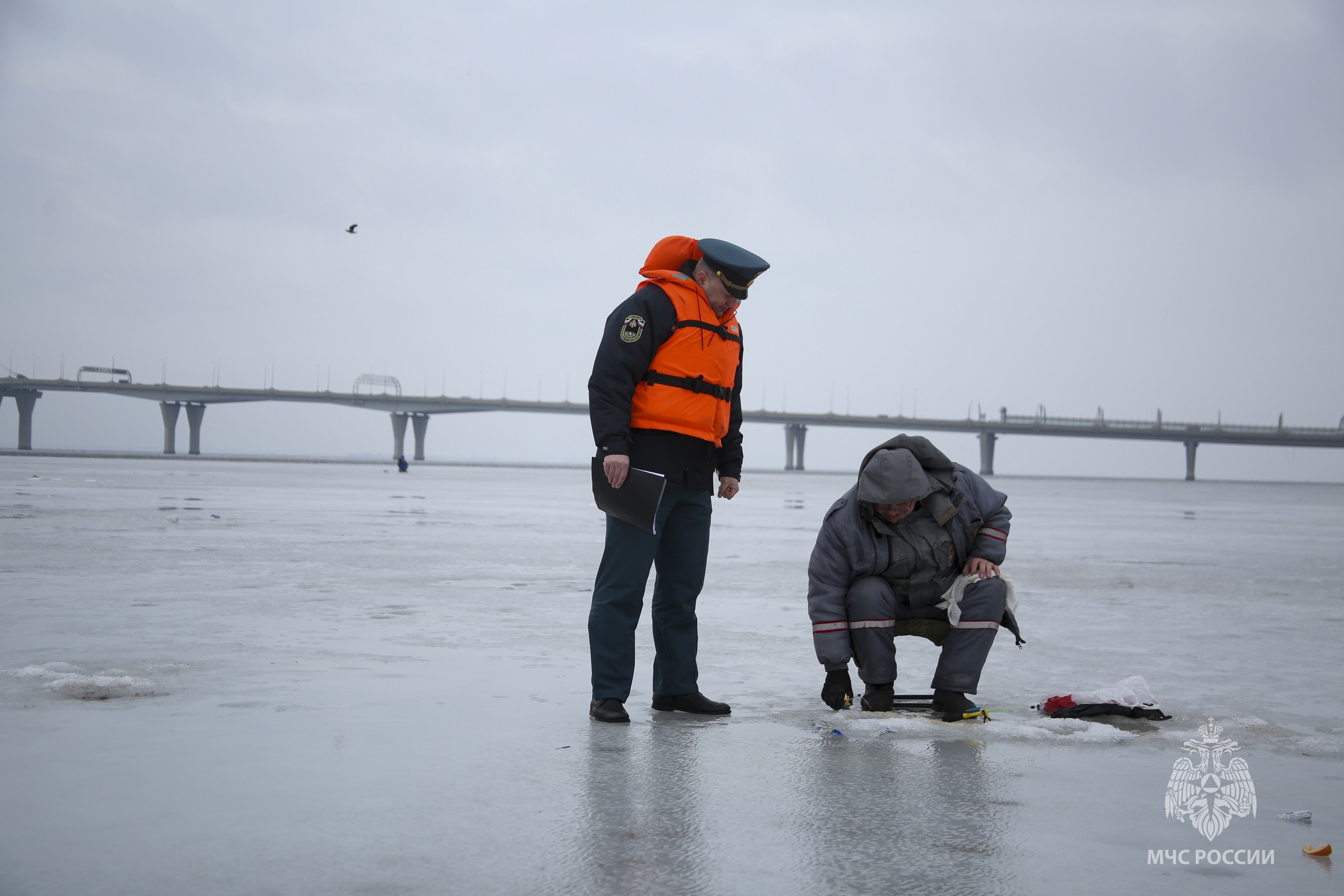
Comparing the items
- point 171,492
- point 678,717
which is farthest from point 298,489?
point 678,717

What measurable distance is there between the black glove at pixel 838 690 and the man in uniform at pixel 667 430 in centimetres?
40

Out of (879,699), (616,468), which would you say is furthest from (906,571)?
(616,468)

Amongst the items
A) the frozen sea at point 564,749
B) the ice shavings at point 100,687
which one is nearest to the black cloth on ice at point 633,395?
the frozen sea at point 564,749

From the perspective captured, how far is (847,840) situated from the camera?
2561 millimetres

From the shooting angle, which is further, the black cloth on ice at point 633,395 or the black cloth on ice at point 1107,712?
the black cloth on ice at point 633,395

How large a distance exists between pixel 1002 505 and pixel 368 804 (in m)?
2.76

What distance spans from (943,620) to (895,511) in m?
0.50

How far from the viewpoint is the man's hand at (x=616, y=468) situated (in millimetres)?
4047

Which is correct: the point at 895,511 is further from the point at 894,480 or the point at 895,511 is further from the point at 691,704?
the point at 691,704

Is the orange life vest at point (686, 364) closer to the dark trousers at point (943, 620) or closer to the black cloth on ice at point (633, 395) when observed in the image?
the black cloth on ice at point (633, 395)

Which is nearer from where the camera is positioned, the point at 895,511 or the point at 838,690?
the point at 838,690

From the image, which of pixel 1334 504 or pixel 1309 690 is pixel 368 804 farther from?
pixel 1334 504

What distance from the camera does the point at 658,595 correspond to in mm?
4469

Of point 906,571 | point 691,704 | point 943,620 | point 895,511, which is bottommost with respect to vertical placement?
point 691,704
